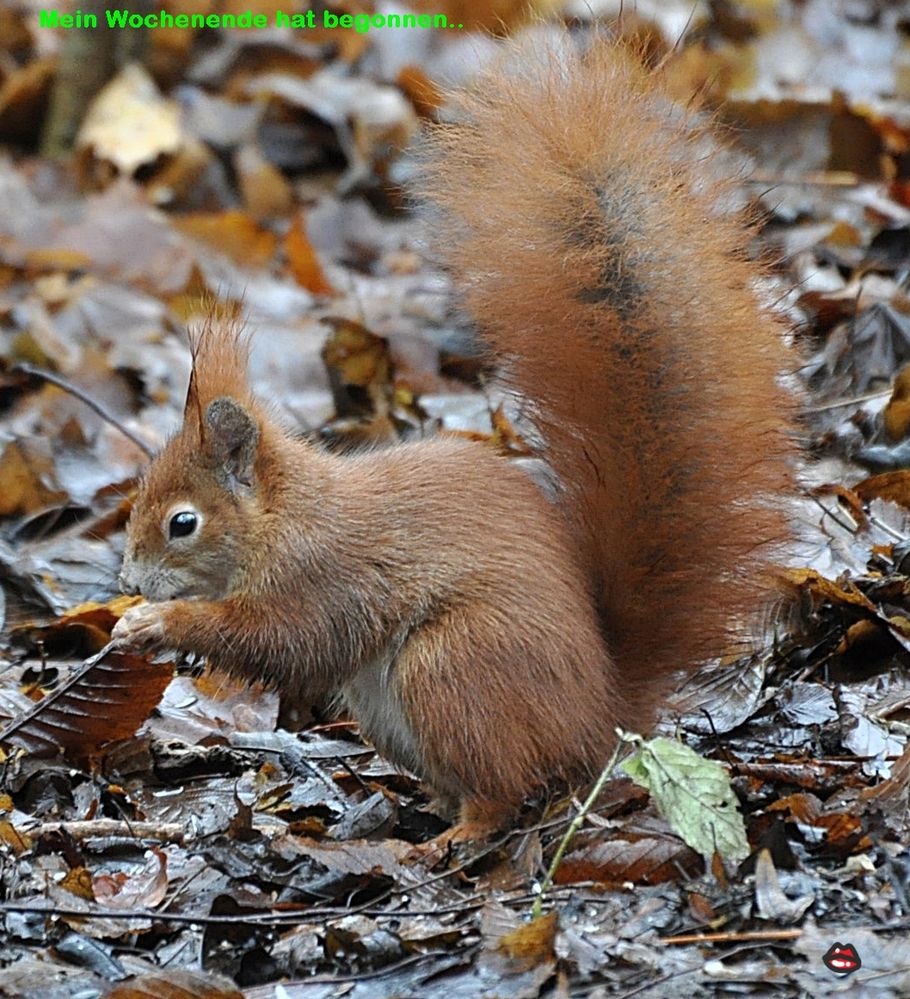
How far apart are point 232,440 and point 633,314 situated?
918mm

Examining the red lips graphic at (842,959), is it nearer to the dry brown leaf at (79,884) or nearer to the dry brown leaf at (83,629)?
the dry brown leaf at (79,884)

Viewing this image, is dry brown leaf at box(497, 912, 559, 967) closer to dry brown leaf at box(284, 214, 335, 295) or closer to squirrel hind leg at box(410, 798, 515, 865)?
squirrel hind leg at box(410, 798, 515, 865)

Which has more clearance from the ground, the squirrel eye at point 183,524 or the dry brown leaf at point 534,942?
the squirrel eye at point 183,524

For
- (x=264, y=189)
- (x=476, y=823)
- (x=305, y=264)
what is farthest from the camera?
(x=264, y=189)

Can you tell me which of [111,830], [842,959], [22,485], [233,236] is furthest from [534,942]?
[233,236]

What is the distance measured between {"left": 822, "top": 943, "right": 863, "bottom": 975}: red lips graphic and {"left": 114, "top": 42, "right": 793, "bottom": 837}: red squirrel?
2.38 feet

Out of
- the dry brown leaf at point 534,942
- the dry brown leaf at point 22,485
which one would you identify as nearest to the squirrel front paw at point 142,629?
the dry brown leaf at point 534,942

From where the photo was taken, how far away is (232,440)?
129 inches

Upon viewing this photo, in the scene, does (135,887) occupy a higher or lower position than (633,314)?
lower

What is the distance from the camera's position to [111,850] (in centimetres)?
297

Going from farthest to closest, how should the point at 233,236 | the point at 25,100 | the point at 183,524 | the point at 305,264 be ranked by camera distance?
the point at 25,100 < the point at 233,236 < the point at 305,264 < the point at 183,524

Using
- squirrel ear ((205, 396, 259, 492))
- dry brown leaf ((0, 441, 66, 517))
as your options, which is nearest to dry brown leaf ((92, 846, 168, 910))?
squirrel ear ((205, 396, 259, 492))

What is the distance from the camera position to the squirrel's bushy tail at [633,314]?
9.36ft

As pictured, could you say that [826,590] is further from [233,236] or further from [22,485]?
[233,236]
